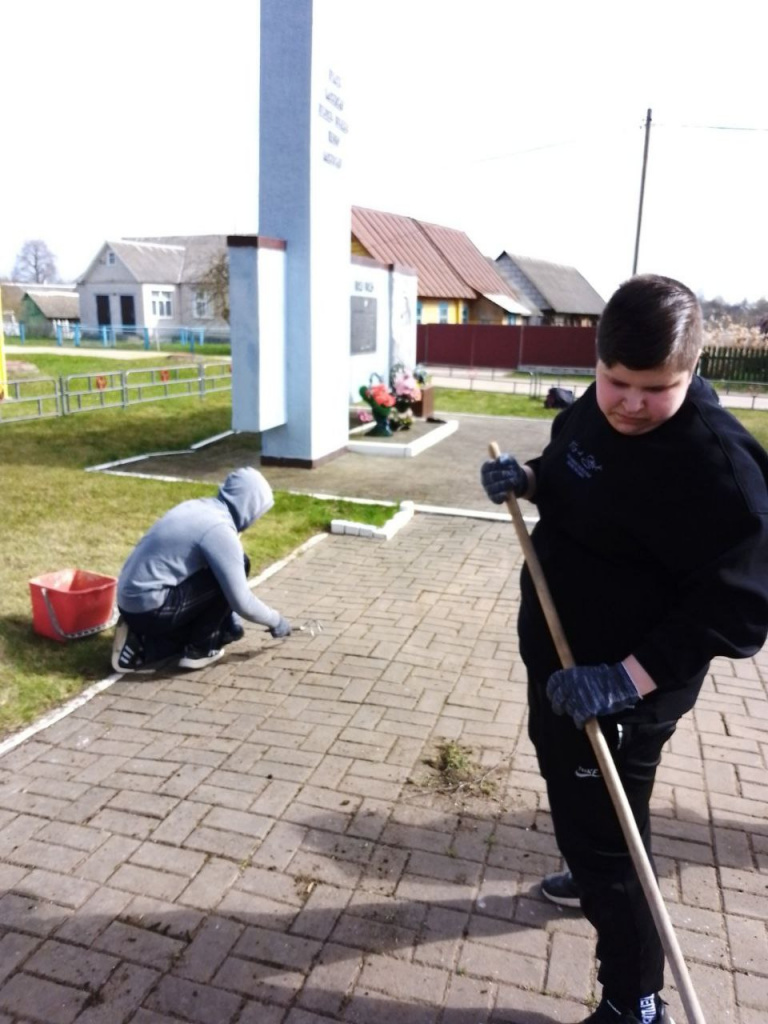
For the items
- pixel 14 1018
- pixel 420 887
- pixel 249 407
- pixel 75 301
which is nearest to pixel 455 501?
pixel 249 407

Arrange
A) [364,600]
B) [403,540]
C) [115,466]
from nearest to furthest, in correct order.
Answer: [364,600]
[403,540]
[115,466]

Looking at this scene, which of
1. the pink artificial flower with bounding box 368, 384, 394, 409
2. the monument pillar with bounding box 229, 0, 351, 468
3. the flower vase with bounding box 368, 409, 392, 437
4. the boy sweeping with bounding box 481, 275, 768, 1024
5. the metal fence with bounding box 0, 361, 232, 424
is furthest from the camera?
the metal fence with bounding box 0, 361, 232, 424

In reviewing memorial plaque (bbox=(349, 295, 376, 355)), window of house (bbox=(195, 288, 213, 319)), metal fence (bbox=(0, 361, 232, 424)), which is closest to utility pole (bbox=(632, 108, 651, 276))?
metal fence (bbox=(0, 361, 232, 424))

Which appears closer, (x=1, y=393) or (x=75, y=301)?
(x=1, y=393)

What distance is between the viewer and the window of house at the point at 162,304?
50938 millimetres

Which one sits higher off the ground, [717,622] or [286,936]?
[717,622]

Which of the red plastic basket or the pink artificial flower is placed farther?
the pink artificial flower

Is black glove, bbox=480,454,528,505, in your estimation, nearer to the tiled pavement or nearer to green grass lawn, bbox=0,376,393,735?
the tiled pavement

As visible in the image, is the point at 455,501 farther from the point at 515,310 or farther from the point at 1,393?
the point at 515,310

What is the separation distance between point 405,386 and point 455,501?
4.13 m

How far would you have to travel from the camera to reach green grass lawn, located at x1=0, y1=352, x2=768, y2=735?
178 inches

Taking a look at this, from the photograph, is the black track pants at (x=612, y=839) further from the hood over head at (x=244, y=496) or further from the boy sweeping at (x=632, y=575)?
the hood over head at (x=244, y=496)

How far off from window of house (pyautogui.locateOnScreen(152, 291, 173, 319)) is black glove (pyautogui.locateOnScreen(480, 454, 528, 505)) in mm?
51729

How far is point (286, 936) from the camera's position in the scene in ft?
8.83
